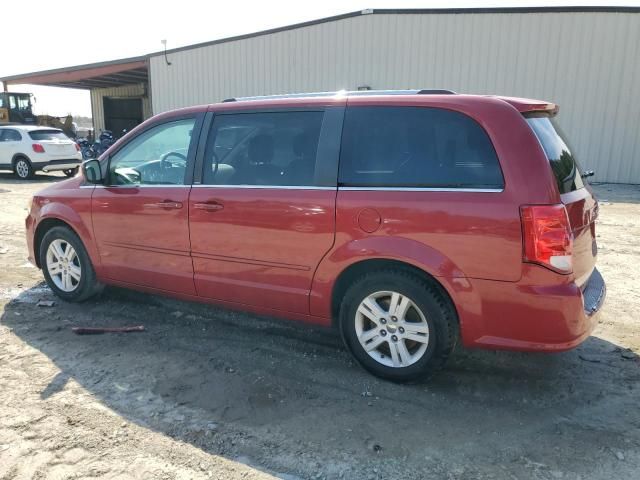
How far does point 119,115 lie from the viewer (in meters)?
29.4

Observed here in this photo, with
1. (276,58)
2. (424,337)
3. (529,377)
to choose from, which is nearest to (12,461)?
(424,337)

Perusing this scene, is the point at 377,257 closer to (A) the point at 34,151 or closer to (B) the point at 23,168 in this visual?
(A) the point at 34,151

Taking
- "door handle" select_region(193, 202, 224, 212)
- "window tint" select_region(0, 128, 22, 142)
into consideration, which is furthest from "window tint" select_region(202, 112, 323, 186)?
"window tint" select_region(0, 128, 22, 142)

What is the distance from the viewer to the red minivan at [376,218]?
293 centimetres

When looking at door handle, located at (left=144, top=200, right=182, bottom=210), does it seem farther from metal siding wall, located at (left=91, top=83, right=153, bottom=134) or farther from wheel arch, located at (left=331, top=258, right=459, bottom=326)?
metal siding wall, located at (left=91, top=83, right=153, bottom=134)

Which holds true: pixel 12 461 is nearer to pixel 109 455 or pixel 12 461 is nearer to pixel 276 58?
pixel 109 455

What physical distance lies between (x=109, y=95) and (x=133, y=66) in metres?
9.13

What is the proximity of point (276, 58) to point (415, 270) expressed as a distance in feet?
50.5

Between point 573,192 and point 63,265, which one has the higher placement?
point 573,192

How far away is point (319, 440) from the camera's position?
9.31 feet

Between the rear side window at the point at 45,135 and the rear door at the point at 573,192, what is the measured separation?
50.7ft

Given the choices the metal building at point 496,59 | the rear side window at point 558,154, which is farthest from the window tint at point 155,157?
the metal building at point 496,59

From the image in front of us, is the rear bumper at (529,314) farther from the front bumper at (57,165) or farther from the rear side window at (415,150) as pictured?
the front bumper at (57,165)

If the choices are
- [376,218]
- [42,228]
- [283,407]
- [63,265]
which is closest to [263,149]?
[376,218]
